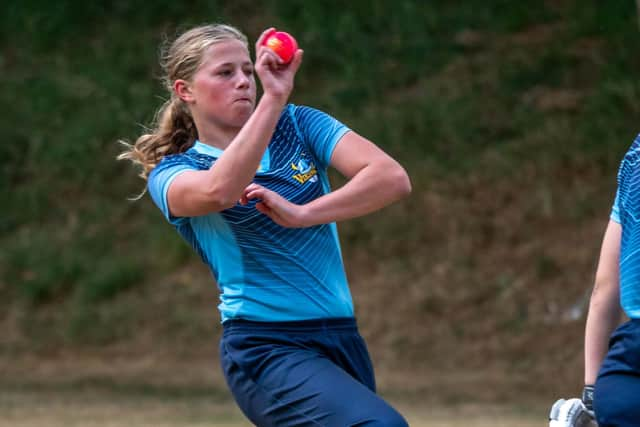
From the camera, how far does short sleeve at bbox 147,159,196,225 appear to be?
3.61m

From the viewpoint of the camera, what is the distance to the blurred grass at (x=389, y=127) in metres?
13.9

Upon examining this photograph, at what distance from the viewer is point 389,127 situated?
1518 cm

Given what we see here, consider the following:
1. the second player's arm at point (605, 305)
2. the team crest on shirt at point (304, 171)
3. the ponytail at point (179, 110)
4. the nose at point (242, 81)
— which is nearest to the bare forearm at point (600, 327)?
the second player's arm at point (605, 305)

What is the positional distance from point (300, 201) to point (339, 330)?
413 mm

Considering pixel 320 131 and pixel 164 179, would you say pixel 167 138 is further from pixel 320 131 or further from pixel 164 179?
pixel 320 131

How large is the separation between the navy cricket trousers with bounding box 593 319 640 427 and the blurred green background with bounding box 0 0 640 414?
8258 millimetres

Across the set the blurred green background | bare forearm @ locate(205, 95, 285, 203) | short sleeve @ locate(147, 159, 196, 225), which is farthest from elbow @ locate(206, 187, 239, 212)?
the blurred green background

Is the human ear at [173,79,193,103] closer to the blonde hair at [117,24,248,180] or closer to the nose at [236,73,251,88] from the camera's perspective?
the blonde hair at [117,24,248,180]

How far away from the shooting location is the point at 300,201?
369 centimetres

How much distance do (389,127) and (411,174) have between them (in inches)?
34.9

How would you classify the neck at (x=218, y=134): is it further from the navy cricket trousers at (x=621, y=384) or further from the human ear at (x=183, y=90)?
the navy cricket trousers at (x=621, y=384)

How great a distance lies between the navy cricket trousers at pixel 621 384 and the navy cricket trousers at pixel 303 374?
69cm

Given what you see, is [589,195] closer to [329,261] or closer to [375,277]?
[375,277]

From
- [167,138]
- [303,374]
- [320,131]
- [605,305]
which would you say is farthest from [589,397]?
[167,138]
